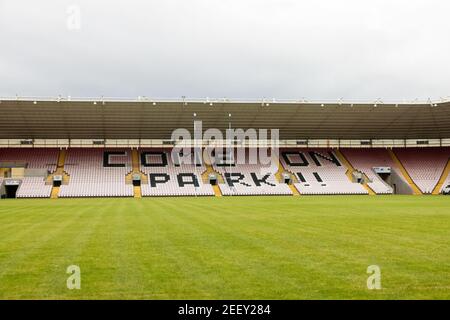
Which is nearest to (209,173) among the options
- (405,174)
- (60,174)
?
(60,174)

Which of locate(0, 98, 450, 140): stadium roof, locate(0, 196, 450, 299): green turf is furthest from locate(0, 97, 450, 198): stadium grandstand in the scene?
locate(0, 196, 450, 299): green turf

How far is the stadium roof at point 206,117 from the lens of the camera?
50156 millimetres

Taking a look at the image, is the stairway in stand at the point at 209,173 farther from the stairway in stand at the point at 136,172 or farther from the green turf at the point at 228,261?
the green turf at the point at 228,261

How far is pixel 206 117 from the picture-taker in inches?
2174

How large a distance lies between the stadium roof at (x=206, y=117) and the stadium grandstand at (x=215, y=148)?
0.11 meters

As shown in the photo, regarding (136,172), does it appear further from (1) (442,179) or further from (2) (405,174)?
(1) (442,179)

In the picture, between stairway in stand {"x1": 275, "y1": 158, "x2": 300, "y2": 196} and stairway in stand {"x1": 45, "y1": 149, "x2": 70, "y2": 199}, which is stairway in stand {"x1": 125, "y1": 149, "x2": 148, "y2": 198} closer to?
stairway in stand {"x1": 45, "y1": 149, "x2": 70, "y2": 199}

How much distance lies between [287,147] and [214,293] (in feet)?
203

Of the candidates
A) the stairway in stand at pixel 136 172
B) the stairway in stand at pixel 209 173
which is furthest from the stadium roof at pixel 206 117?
the stairway in stand at pixel 209 173

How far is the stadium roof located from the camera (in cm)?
5016

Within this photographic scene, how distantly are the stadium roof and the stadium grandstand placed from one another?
0.36ft

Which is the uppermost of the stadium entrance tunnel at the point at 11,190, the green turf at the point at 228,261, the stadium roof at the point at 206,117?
the stadium roof at the point at 206,117
